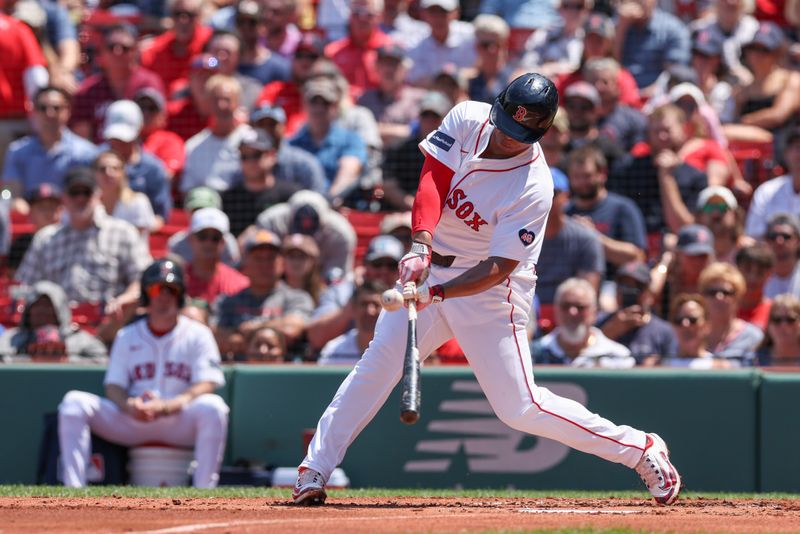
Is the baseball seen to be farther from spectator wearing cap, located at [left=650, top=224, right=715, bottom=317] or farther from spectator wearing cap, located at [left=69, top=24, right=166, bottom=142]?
spectator wearing cap, located at [left=69, top=24, right=166, bottom=142]

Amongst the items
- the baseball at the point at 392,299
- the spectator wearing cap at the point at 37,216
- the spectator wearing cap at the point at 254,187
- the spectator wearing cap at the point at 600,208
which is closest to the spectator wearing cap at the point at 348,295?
the spectator wearing cap at the point at 254,187

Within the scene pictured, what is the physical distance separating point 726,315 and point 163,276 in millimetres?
3686

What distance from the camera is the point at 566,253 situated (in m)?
9.81

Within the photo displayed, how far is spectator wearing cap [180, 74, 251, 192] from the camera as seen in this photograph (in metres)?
11.3

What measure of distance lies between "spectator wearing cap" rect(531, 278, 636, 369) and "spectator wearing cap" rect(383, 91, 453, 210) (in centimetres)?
220

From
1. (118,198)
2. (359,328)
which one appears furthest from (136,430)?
(118,198)

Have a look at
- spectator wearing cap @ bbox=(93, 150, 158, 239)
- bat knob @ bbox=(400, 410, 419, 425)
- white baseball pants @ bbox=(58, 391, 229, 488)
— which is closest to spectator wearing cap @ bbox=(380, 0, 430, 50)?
spectator wearing cap @ bbox=(93, 150, 158, 239)

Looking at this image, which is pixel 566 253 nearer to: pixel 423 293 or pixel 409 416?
pixel 423 293

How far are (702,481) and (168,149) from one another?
18.5 feet

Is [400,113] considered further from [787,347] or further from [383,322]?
[383,322]

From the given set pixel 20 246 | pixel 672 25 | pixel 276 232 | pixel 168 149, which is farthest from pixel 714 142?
pixel 20 246

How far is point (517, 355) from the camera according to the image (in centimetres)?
582

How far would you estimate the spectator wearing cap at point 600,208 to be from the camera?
33.4 ft

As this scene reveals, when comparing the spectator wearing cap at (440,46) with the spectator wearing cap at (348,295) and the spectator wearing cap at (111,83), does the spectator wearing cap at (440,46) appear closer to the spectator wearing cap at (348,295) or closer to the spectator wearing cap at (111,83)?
the spectator wearing cap at (111,83)
